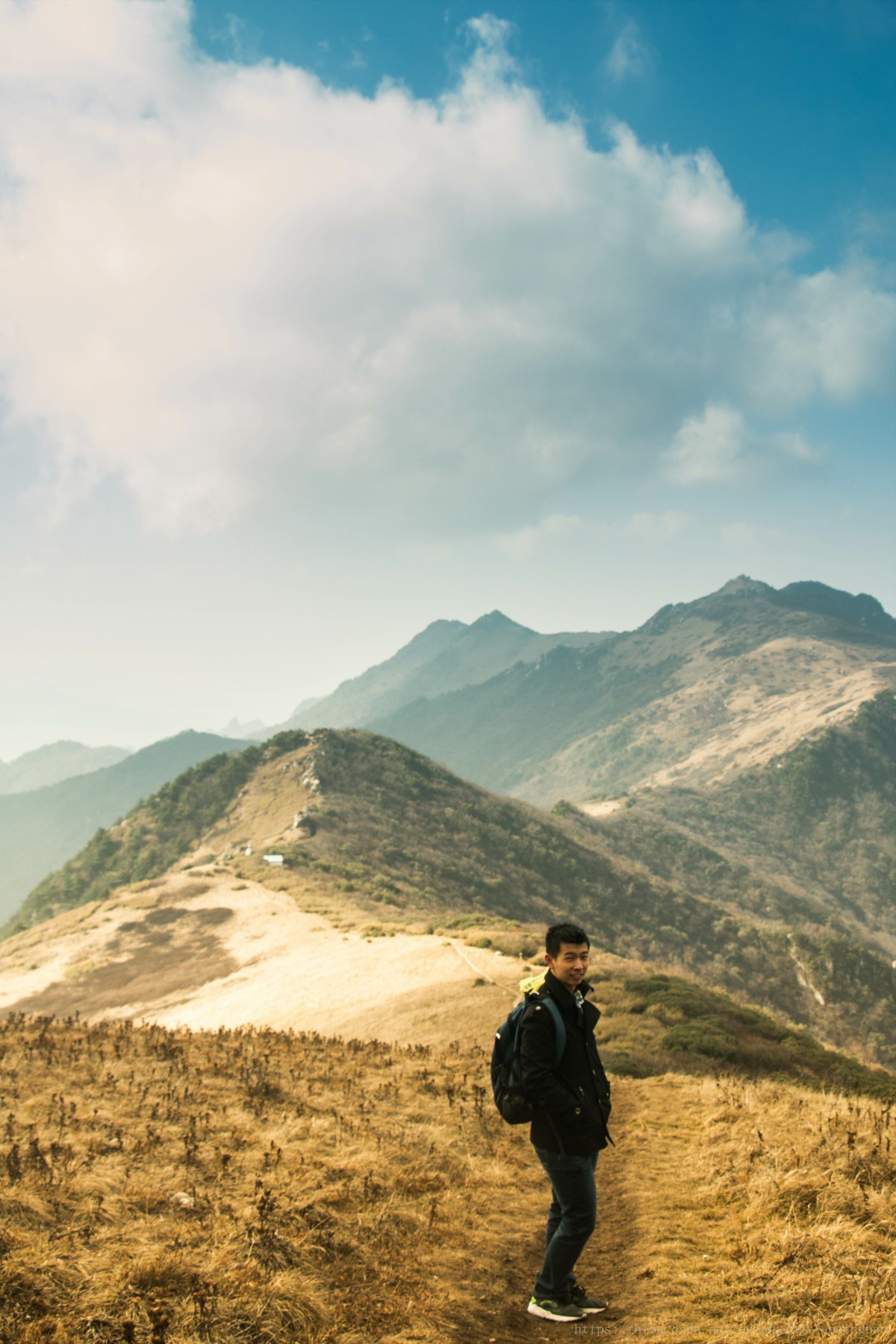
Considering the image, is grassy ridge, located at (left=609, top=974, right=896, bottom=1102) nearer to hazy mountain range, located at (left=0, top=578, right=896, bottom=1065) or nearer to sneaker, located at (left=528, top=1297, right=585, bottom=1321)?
sneaker, located at (left=528, top=1297, right=585, bottom=1321)

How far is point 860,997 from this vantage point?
47312 millimetres

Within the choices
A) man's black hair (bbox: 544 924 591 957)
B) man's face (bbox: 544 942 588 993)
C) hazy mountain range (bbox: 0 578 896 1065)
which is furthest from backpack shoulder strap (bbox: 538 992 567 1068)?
hazy mountain range (bbox: 0 578 896 1065)

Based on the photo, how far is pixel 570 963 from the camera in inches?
203

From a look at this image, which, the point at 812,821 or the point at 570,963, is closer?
the point at 570,963

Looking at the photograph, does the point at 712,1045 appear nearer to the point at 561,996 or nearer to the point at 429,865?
the point at 561,996

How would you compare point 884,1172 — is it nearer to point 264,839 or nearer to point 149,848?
point 264,839

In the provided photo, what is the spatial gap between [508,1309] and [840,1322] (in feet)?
7.90

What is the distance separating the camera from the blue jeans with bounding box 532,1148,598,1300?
4949mm

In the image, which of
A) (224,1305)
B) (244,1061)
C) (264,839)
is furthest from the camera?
(264,839)

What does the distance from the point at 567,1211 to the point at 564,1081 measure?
3.24ft

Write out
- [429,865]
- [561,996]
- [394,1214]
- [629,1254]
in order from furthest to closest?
[429,865], [394,1214], [629,1254], [561,996]

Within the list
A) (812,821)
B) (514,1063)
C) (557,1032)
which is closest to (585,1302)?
(514,1063)

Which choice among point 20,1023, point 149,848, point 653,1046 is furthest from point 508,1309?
point 149,848

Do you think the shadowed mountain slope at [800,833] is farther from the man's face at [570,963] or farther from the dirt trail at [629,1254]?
the man's face at [570,963]
